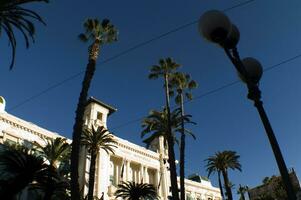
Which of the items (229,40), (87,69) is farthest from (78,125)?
(229,40)

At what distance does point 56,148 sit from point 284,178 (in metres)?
32.5

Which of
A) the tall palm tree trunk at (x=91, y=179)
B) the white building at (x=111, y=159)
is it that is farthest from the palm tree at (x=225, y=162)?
the tall palm tree trunk at (x=91, y=179)

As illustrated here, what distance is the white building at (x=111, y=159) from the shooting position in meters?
37.8

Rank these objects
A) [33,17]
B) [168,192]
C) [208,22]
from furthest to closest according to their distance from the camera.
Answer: [168,192] → [33,17] → [208,22]

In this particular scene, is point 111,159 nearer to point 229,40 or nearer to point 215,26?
point 229,40

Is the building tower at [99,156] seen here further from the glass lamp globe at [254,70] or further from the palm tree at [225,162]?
the glass lamp globe at [254,70]

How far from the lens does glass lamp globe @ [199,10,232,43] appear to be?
612 centimetres

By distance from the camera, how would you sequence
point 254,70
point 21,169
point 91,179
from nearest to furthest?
point 254,70 < point 21,169 < point 91,179

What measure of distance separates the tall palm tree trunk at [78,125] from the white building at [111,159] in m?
15.9

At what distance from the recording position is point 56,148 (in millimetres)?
34969

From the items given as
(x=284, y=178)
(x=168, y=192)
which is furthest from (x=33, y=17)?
(x=168, y=192)

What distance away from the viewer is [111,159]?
48125 mm

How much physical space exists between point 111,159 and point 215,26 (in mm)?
43959

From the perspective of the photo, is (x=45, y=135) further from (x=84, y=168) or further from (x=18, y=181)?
(x=18, y=181)
